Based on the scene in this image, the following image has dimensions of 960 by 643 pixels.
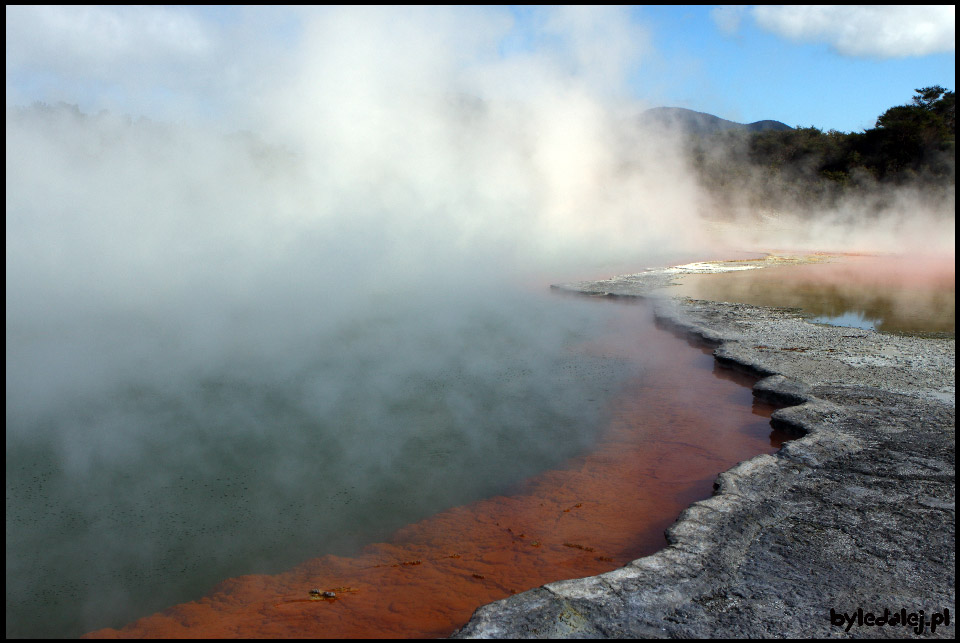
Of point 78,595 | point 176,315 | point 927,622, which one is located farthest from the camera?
point 176,315

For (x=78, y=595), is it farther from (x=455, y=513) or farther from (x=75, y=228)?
(x=75, y=228)

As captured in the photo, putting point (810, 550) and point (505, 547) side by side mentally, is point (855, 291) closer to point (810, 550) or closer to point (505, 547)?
point (810, 550)

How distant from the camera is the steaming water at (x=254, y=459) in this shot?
232cm

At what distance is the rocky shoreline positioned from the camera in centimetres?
177

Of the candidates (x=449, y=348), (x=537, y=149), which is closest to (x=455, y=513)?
(x=449, y=348)

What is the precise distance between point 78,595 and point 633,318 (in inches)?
193

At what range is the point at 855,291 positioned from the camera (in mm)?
7594

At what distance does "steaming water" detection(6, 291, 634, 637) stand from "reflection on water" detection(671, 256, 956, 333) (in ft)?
9.03

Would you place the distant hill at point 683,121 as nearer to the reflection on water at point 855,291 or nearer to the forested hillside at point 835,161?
the forested hillside at point 835,161

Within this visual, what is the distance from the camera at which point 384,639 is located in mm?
1976

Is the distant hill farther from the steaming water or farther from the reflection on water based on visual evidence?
the steaming water

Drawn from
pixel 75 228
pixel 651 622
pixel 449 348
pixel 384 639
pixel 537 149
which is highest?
pixel 537 149

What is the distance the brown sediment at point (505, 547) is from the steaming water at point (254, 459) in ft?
0.37

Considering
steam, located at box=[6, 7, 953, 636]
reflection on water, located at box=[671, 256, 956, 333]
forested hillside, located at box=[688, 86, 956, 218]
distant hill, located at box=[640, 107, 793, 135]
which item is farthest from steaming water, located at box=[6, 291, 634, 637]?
forested hillside, located at box=[688, 86, 956, 218]
